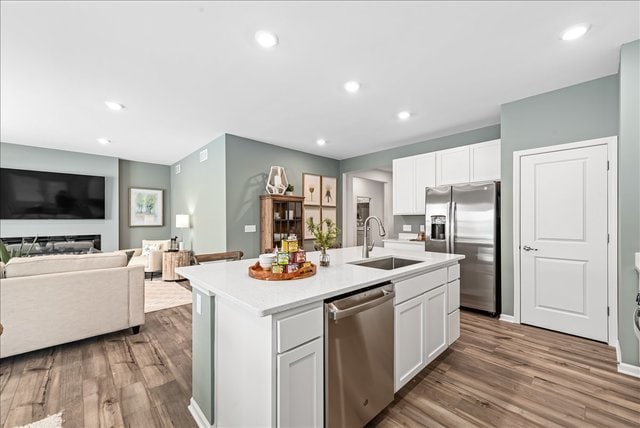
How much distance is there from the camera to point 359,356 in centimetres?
151

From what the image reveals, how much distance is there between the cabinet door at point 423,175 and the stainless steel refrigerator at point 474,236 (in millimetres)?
405

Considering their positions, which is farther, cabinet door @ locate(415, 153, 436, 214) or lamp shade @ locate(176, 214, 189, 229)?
lamp shade @ locate(176, 214, 189, 229)

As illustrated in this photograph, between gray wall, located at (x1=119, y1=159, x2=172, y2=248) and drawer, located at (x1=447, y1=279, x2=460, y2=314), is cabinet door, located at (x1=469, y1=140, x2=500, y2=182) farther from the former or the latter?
gray wall, located at (x1=119, y1=159, x2=172, y2=248)

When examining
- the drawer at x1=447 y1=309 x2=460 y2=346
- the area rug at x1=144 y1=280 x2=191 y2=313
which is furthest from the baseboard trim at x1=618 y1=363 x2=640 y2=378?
the area rug at x1=144 y1=280 x2=191 y2=313

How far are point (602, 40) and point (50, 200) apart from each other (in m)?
8.13

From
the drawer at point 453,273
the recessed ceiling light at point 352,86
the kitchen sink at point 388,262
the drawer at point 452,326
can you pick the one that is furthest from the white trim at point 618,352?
the recessed ceiling light at point 352,86

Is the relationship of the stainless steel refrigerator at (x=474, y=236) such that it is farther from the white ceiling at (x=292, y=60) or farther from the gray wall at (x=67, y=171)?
the gray wall at (x=67, y=171)

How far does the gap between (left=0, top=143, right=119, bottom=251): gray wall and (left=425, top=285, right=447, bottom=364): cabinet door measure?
6.52 m

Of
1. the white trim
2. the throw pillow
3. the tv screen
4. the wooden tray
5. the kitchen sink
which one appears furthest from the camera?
the throw pillow

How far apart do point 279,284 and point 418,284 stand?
107 centimetres

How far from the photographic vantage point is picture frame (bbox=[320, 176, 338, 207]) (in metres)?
5.80

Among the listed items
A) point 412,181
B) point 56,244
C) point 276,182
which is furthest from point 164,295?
point 412,181

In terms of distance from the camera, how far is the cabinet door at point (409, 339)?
1.81 metres

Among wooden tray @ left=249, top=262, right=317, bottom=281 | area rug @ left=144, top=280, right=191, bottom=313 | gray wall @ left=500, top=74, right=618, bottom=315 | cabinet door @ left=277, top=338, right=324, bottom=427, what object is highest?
gray wall @ left=500, top=74, right=618, bottom=315
